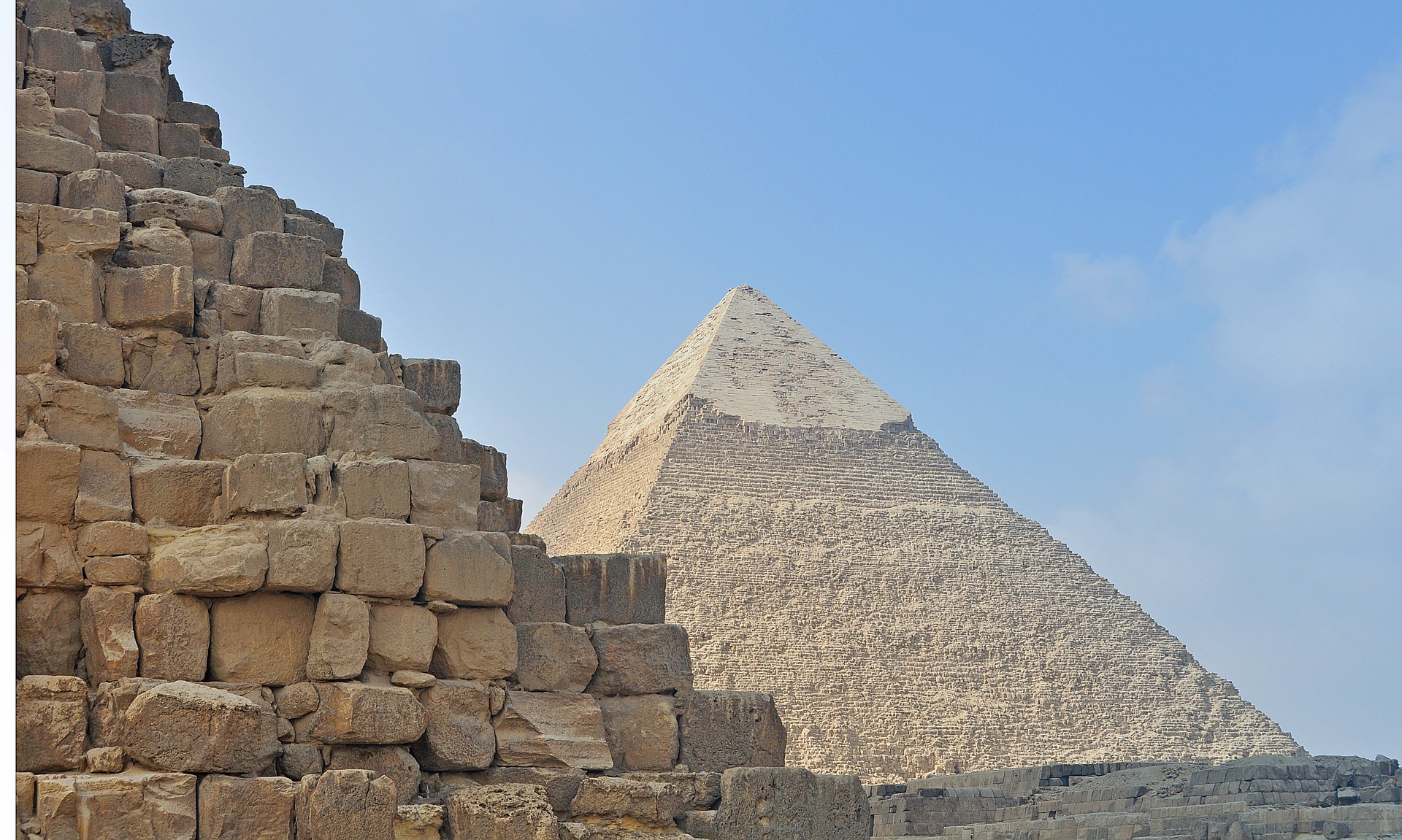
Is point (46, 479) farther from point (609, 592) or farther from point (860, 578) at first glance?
point (860, 578)

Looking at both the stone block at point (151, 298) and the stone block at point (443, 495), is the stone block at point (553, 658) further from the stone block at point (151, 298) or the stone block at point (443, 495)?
the stone block at point (151, 298)

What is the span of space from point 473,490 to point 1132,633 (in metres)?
106

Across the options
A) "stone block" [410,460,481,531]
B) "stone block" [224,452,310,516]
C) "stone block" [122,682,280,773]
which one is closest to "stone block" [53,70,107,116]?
"stone block" [224,452,310,516]

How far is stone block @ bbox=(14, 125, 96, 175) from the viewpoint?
20.3 ft

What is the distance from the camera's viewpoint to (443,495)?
5.77m

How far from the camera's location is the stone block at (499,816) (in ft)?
17.1

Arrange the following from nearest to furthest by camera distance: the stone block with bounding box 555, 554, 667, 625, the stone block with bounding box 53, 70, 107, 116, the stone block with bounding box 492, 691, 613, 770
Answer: the stone block with bounding box 492, 691, 613, 770 < the stone block with bounding box 555, 554, 667, 625 < the stone block with bounding box 53, 70, 107, 116

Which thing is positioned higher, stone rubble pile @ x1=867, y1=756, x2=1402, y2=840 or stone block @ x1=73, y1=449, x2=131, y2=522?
stone block @ x1=73, y1=449, x2=131, y2=522

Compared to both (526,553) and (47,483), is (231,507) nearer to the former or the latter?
(47,483)

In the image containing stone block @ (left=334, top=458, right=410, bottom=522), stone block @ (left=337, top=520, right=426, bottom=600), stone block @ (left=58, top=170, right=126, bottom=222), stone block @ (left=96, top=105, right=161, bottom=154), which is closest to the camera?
stone block @ (left=337, top=520, right=426, bottom=600)

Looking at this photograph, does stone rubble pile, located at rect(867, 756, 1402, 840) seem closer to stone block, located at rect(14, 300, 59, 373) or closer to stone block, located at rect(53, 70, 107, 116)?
stone block, located at rect(53, 70, 107, 116)

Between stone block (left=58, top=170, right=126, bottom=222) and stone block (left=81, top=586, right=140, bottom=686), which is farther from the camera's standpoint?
stone block (left=58, top=170, right=126, bottom=222)

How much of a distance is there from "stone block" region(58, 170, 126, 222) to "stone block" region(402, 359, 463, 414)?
1.04 meters

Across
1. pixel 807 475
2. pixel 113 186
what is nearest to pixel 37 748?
pixel 113 186
